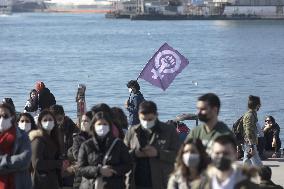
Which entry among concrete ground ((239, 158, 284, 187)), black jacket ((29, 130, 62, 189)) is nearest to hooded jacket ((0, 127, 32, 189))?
black jacket ((29, 130, 62, 189))

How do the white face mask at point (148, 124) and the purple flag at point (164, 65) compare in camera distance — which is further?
the purple flag at point (164, 65)

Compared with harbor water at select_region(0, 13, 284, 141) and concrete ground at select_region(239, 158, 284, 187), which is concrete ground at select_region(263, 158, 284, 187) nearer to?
concrete ground at select_region(239, 158, 284, 187)

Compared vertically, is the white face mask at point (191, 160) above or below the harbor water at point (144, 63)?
above

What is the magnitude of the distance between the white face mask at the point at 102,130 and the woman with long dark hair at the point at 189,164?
5.59 feet

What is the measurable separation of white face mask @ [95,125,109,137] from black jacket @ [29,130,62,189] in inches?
38.2

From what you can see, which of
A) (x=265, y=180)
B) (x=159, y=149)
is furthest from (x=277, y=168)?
(x=159, y=149)

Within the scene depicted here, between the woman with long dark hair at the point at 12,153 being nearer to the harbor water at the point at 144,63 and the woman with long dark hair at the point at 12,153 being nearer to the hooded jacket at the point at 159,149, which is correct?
the hooded jacket at the point at 159,149

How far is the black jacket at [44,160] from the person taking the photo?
11.0 m

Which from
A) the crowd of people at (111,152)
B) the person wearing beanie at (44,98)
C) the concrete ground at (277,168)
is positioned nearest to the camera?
→ the crowd of people at (111,152)

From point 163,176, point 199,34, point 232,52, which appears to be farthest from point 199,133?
point 199,34

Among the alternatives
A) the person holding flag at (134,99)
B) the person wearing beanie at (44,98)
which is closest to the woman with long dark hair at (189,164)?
the person holding flag at (134,99)

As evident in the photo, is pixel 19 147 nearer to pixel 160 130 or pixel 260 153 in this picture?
pixel 160 130

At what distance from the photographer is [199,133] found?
9.70 m

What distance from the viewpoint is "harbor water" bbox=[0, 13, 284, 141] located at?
42156 millimetres
